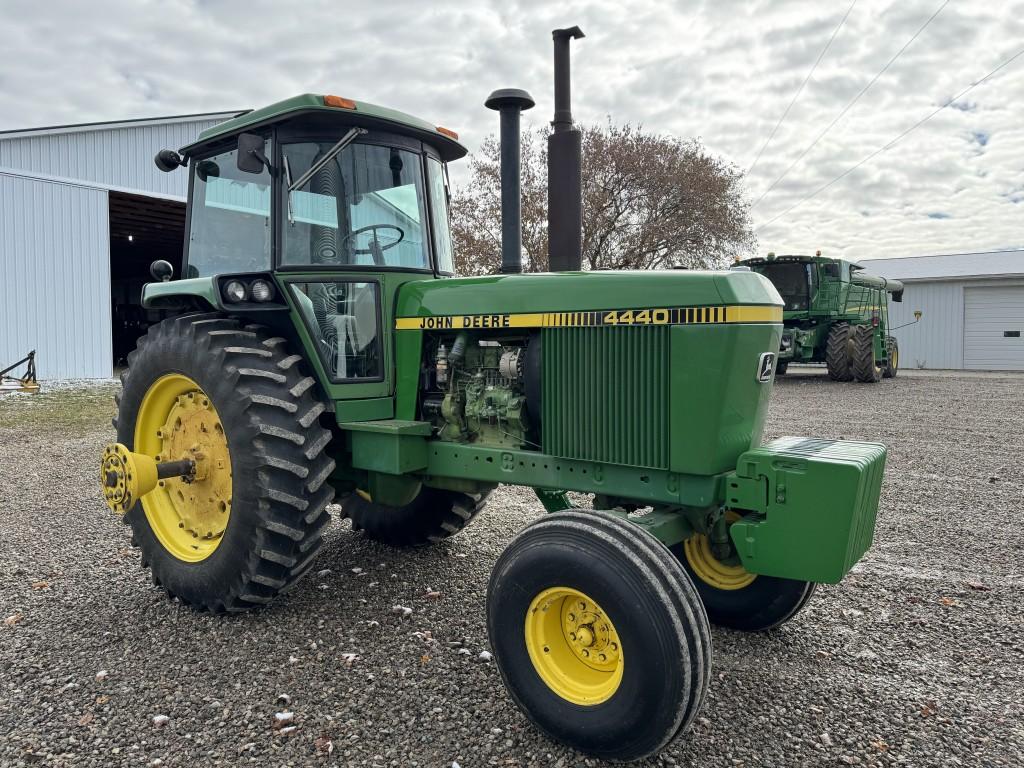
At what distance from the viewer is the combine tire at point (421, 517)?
4332 mm

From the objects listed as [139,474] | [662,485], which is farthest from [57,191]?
Result: [662,485]

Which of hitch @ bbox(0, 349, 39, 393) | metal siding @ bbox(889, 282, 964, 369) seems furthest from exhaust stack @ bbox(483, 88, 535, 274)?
metal siding @ bbox(889, 282, 964, 369)

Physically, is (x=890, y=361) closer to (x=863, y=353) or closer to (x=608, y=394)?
(x=863, y=353)

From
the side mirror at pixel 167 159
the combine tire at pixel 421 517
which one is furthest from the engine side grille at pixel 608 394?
the side mirror at pixel 167 159

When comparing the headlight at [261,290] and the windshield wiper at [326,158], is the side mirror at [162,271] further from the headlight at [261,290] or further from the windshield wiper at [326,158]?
the windshield wiper at [326,158]

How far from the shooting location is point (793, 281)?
618 inches

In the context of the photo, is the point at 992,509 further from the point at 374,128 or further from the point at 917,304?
the point at 917,304

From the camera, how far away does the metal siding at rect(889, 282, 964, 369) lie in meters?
23.8

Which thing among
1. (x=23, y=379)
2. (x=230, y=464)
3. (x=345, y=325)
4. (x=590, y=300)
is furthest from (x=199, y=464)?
(x=23, y=379)

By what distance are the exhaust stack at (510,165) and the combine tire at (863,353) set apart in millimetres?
13571

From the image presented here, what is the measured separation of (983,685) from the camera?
285 cm

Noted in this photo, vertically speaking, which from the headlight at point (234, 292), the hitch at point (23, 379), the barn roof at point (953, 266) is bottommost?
the hitch at point (23, 379)

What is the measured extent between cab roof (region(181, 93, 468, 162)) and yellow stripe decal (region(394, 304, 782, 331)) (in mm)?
962

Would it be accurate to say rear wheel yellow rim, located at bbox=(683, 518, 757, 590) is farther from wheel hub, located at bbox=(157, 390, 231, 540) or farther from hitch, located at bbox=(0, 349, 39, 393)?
hitch, located at bbox=(0, 349, 39, 393)
